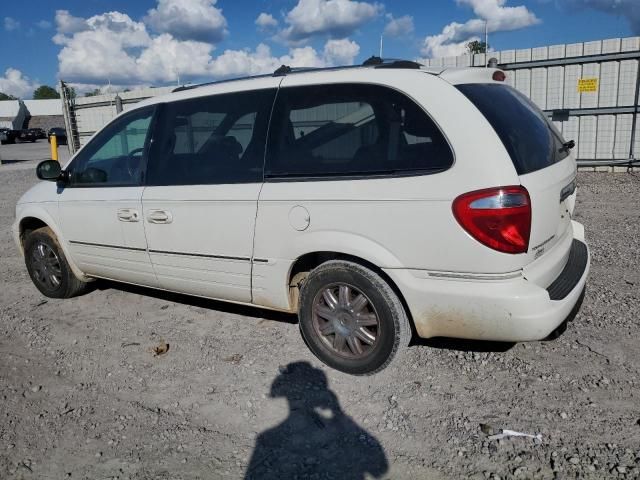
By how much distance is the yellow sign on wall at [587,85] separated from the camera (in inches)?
423

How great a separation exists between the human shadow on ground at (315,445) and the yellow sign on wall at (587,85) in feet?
33.0

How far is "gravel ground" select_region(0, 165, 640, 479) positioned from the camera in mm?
2619

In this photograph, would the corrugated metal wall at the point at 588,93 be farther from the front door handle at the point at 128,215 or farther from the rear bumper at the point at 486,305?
the front door handle at the point at 128,215

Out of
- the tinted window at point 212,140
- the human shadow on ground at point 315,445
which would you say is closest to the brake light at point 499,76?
the tinted window at point 212,140

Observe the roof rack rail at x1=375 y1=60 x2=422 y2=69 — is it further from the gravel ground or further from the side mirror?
the side mirror

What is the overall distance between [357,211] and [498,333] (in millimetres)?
1032

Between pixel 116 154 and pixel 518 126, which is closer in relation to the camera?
pixel 518 126

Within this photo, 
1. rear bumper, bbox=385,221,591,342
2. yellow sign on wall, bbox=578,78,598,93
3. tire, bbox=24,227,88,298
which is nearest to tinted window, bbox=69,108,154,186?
tire, bbox=24,227,88,298

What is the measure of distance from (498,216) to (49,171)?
148 inches

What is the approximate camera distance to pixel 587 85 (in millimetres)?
10820

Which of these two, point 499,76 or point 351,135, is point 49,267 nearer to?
point 351,135

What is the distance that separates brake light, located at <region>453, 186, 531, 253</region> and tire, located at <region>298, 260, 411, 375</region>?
66cm

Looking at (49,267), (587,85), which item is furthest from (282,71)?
(587,85)

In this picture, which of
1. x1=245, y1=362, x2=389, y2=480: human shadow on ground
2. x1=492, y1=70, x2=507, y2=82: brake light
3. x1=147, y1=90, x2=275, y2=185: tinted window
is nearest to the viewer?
x1=245, y1=362, x2=389, y2=480: human shadow on ground
